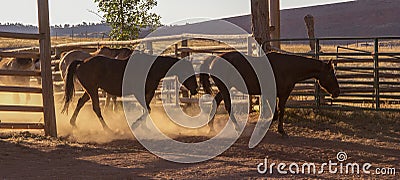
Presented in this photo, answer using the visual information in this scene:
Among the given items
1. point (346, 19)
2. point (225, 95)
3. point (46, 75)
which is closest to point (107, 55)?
point (46, 75)

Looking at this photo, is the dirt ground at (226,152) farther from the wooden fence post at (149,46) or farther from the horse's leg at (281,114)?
the wooden fence post at (149,46)

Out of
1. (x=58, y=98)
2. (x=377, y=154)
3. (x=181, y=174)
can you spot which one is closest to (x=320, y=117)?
(x=377, y=154)

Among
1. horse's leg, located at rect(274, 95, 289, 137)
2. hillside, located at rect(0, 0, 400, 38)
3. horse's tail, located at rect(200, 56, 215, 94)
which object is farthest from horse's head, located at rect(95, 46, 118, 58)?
hillside, located at rect(0, 0, 400, 38)

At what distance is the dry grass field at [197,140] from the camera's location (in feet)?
25.0

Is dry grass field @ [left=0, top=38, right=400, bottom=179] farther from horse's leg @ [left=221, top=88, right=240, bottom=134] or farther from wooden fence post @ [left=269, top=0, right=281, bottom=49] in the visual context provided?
wooden fence post @ [left=269, top=0, right=281, bottom=49]

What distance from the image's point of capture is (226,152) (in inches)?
383

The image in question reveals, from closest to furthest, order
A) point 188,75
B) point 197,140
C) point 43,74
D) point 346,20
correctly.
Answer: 1. point 197,140
2. point 43,74
3. point 188,75
4. point 346,20

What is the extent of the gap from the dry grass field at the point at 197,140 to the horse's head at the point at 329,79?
707 mm

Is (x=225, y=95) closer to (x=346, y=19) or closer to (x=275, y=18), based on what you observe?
(x=275, y=18)

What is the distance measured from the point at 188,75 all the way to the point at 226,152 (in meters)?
2.27

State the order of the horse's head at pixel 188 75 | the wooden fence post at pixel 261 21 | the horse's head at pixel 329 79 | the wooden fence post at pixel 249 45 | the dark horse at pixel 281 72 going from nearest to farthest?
1. the dark horse at pixel 281 72
2. the horse's head at pixel 329 79
3. the horse's head at pixel 188 75
4. the wooden fence post at pixel 249 45
5. the wooden fence post at pixel 261 21

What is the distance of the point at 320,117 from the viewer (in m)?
12.4

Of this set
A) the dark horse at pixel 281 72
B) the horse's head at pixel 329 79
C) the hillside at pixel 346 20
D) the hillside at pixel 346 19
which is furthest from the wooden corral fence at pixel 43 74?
the hillside at pixel 346 19

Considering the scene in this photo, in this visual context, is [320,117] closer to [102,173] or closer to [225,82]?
[225,82]
